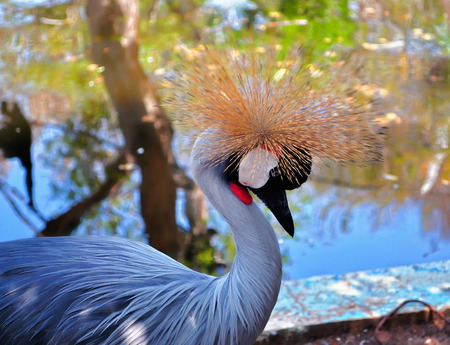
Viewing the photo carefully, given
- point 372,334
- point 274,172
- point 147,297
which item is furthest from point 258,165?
point 372,334

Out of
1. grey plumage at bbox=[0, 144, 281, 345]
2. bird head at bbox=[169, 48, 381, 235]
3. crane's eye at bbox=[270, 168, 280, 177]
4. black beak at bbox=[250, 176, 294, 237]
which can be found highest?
bird head at bbox=[169, 48, 381, 235]

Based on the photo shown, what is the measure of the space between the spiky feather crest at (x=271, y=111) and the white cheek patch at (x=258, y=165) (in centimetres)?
2

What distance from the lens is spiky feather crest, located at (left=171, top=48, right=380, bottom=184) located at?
3.97ft

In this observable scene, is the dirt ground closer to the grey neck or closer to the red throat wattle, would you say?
the grey neck

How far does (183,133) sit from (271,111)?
0.30 meters

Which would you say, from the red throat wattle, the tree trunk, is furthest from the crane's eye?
the tree trunk

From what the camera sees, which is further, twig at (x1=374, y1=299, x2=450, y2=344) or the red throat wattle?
twig at (x1=374, y1=299, x2=450, y2=344)

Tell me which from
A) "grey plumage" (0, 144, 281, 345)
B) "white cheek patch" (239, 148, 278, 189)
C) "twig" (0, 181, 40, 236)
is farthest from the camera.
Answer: "twig" (0, 181, 40, 236)

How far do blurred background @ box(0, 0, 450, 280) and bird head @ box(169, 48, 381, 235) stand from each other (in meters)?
0.09

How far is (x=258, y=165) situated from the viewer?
3.91 feet

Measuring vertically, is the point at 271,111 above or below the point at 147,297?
above

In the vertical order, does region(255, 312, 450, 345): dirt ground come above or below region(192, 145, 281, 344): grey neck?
below

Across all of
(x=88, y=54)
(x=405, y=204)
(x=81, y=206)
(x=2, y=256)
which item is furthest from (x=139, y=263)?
(x=88, y=54)

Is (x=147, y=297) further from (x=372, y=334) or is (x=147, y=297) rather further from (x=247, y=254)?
(x=372, y=334)
